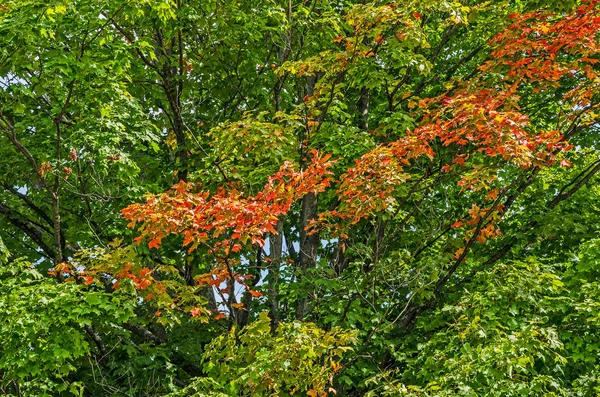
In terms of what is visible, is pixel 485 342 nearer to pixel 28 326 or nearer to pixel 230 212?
pixel 230 212

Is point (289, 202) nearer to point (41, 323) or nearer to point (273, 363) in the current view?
point (273, 363)

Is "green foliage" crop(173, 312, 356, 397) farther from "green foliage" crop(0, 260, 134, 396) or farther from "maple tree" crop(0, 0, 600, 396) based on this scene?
"green foliage" crop(0, 260, 134, 396)

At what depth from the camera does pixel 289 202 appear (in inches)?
342

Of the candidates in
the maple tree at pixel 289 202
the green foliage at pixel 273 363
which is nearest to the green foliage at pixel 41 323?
the maple tree at pixel 289 202

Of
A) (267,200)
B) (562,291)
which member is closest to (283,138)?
(267,200)

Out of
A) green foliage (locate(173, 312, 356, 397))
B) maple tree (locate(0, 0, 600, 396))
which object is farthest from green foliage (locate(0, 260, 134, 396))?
green foliage (locate(173, 312, 356, 397))

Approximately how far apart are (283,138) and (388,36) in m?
2.47

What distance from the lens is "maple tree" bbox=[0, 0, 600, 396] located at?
8.00 m

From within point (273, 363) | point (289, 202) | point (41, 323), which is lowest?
point (273, 363)

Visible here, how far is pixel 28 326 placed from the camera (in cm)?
768

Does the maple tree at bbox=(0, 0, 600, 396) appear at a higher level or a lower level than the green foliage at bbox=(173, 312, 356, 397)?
higher

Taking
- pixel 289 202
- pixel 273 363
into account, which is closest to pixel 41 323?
pixel 273 363

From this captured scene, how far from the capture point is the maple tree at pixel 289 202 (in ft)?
26.2

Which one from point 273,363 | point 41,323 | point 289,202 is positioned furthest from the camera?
point 289,202
